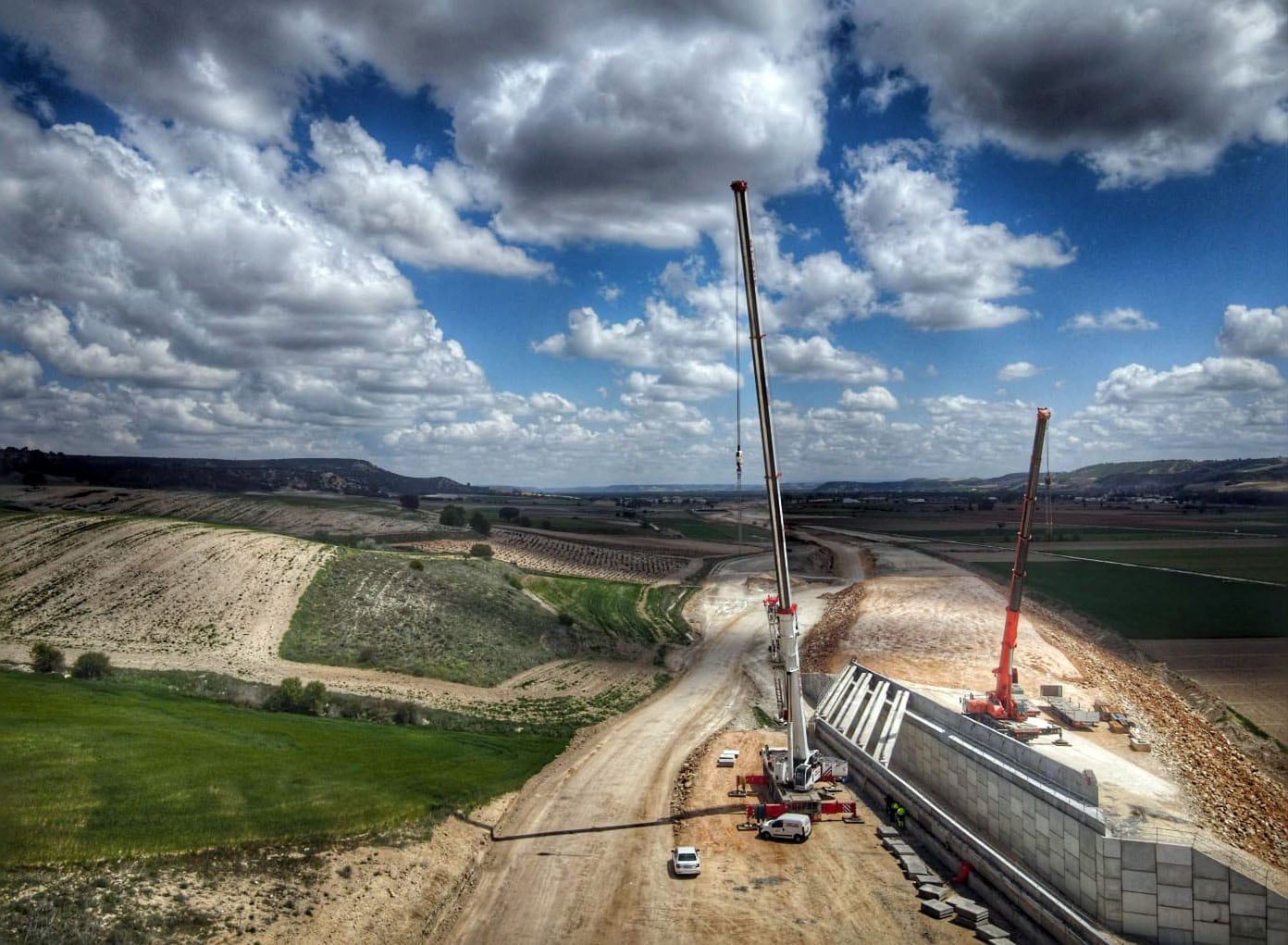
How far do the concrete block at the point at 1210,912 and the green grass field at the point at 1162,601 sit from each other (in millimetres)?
50725

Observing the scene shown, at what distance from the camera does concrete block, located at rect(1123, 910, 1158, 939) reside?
20812 mm

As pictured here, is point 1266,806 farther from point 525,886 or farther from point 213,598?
point 213,598

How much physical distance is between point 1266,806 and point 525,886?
3040 centimetres

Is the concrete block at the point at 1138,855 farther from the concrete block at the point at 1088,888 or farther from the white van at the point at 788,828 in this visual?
the white van at the point at 788,828

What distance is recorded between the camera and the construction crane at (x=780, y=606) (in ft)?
105

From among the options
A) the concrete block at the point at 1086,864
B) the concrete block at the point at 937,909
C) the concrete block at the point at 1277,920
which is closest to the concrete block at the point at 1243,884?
the concrete block at the point at 1277,920

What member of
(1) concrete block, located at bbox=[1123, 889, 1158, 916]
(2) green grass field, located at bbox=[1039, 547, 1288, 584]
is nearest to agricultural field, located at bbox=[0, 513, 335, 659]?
(1) concrete block, located at bbox=[1123, 889, 1158, 916]

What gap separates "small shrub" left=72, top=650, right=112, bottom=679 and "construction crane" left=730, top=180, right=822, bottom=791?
1620 inches

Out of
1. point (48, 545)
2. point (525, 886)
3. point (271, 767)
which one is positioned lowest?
point (525, 886)

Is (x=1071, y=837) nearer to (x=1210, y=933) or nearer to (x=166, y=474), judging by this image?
(x=1210, y=933)

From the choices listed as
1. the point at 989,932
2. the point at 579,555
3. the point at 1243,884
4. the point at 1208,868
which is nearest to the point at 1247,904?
the point at 1243,884

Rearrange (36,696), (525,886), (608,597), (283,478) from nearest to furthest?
(525,886) → (36,696) → (608,597) → (283,478)

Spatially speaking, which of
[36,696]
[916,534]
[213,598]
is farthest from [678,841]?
[916,534]

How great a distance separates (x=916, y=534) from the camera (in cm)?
15562
